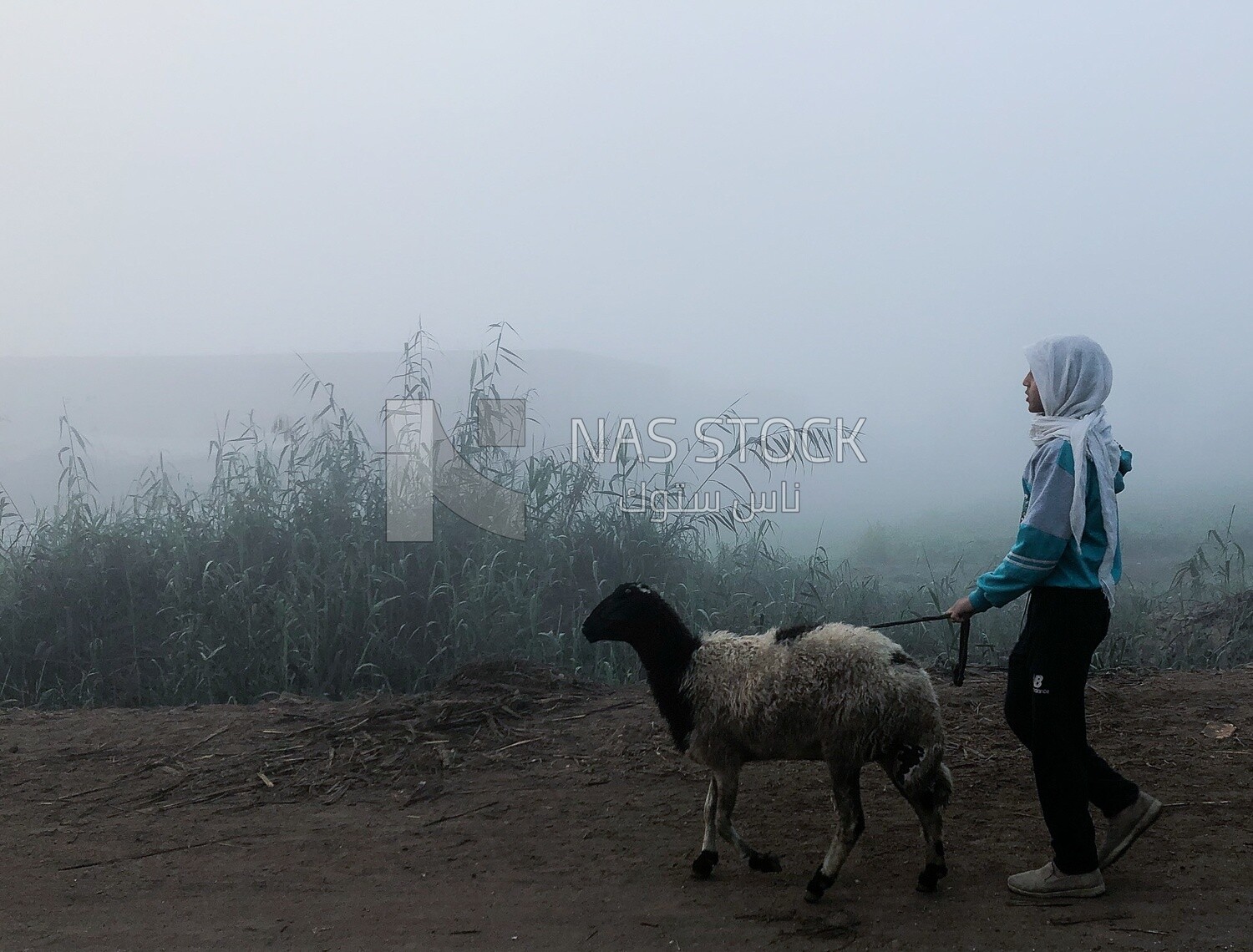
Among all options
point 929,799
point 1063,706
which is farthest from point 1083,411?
point 929,799

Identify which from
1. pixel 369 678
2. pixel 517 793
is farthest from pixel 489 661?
pixel 517 793

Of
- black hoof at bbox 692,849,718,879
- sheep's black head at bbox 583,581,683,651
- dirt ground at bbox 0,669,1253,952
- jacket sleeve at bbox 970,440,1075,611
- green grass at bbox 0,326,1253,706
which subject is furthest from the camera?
Result: green grass at bbox 0,326,1253,706

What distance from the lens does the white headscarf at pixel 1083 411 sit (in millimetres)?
3506

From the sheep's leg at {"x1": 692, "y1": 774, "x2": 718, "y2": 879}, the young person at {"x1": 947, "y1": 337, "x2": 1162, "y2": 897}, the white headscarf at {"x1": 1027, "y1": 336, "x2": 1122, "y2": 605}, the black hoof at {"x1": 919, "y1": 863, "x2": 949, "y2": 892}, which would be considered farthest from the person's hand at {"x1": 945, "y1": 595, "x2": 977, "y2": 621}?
the sheep's leg at {"x1": 692, "y1": 774, "x2": 718, "y2": 879}

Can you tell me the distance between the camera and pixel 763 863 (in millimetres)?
4004

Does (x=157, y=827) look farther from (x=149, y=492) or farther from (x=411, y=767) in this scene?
(x=149, y=492)

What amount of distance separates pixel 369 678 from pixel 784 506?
4.09m

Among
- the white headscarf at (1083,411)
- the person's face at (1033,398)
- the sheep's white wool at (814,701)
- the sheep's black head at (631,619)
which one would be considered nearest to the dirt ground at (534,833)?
the sheep's white wool at (814,701)

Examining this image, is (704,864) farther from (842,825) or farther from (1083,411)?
(1083,411)

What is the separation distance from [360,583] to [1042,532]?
5799 mm

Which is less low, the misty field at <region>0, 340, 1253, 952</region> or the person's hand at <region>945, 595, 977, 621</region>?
the person's hand at <region>945, 595, 977, 621</region>

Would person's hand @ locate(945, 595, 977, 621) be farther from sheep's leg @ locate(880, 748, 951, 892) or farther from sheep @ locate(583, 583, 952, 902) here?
sheep's leg @ locate(880, 748, 951, 892)

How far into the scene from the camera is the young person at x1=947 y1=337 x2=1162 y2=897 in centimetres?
347

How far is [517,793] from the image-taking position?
5156mm
